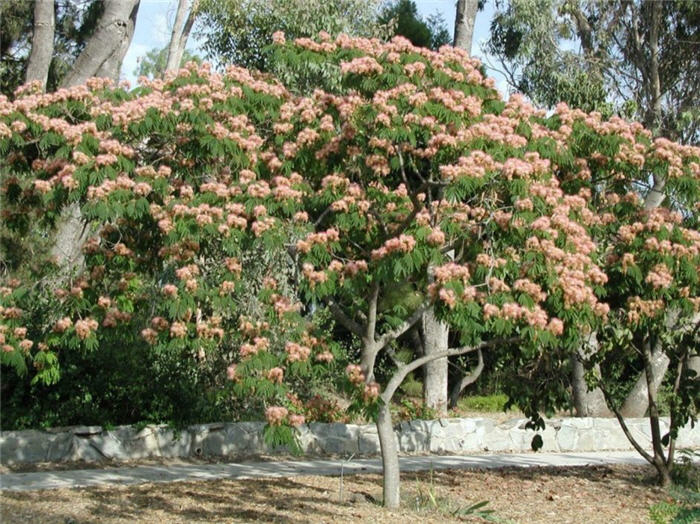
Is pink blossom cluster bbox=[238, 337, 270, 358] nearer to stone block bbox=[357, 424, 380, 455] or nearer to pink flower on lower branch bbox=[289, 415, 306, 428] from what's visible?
pink flower on lower branch bbox=[289, 415, 306, 428]

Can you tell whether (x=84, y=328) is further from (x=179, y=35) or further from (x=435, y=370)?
(x=179, y=35)

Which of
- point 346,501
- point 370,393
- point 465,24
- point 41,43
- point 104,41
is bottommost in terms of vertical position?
point 346,501

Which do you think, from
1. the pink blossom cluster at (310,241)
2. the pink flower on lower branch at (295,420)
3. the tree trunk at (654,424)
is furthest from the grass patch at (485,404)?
the pink blossom cluster at (310,241)

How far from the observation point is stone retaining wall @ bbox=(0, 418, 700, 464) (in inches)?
407

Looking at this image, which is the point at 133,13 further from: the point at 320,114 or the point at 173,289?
the point at 173,289

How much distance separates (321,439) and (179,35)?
12.0 meters

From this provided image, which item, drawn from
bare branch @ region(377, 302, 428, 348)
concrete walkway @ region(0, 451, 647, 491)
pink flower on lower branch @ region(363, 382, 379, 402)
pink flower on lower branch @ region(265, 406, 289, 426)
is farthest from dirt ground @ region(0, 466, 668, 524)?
pink flower on lower branch @ region(265, 406, 289, 426)

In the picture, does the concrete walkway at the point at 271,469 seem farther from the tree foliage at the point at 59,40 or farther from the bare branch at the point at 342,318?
the tree foliage at the point at 59,40

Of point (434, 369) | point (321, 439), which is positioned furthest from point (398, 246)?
point (434, 369)

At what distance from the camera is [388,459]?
7.68 metres

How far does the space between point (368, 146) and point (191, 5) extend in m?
15.3

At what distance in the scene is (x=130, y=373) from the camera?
11.2 metres

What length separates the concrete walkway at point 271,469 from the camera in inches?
359

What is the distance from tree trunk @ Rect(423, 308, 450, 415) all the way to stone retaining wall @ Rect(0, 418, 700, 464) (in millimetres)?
1325
